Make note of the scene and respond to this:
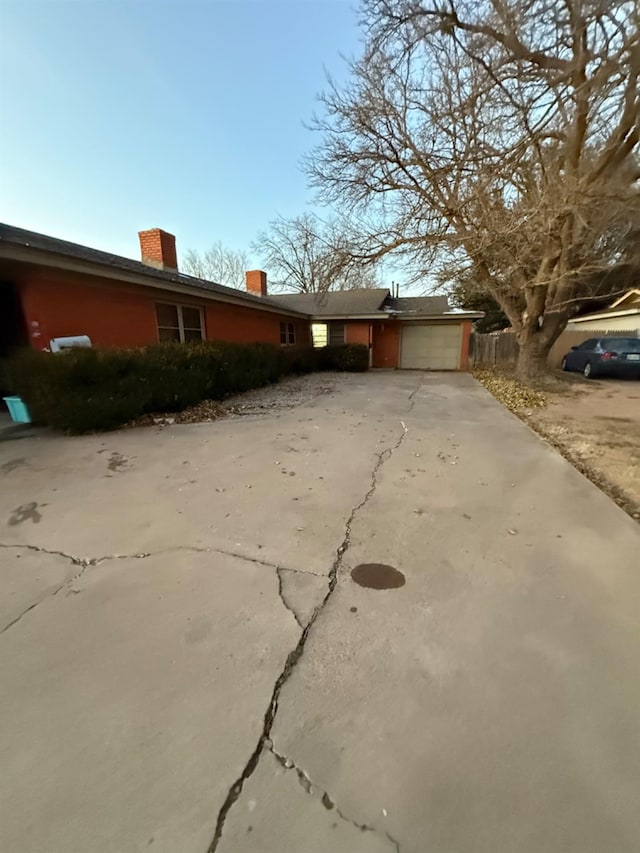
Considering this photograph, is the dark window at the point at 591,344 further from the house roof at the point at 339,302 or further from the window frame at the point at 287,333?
the window frame at the point at 287,333

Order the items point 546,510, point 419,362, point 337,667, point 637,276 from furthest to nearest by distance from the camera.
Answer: point 419,362, point 637,276, point 546,510, point 337,667

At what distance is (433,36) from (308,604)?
12.1 metres

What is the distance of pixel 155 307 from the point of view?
8.85 m

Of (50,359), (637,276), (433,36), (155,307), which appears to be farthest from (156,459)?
(637,276)

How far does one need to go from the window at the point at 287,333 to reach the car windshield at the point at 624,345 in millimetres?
12143

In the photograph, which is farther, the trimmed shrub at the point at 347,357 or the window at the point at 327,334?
A: the window at the point at 327,334

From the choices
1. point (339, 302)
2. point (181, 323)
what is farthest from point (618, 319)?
point (181, 323)

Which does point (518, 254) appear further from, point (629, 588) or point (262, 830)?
point (262, 830)

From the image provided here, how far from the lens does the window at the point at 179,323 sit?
9168 millimetres

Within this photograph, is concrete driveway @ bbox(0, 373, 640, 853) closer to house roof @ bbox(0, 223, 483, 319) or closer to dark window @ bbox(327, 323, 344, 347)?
house roof @ bbox(0, 223, 483, 319)

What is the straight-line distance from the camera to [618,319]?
18000 mm

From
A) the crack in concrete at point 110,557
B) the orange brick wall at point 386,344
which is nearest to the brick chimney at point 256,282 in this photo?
the orange brick wall at point 386,344

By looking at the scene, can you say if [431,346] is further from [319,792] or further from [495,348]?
[319,792]

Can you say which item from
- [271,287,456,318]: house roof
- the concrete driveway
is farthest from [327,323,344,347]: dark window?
the concrete driveway
